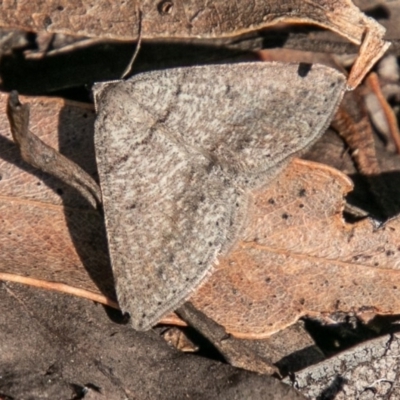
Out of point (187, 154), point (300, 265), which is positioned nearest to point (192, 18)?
point (187, 154)

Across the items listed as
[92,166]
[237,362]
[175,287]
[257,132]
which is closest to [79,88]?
[92,166]

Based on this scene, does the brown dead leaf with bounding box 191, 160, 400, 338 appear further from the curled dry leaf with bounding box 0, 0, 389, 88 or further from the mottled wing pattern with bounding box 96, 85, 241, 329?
the curled dry leaf with bounding box 0, 0, 389, 88

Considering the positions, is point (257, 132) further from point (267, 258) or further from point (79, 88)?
point (79, 88)

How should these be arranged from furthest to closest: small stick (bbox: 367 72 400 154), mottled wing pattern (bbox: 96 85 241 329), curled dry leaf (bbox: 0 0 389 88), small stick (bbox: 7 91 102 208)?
small stick (bbox: 367 72 400 154) < curled dry leaf (bbox: 0 0 389 88) < mottled wing pattern (bbox: 96 85 241 329) < small stick (bbox: 7 91 102 208)

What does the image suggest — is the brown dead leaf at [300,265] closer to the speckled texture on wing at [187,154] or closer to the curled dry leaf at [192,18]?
the speckled texture on wing at [187,154]

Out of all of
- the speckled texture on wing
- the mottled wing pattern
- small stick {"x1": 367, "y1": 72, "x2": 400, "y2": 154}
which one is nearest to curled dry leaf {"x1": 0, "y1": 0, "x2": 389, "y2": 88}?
the speckled texture on wing

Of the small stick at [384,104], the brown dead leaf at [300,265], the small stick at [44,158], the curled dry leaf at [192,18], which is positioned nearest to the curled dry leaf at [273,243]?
the brown dead leaf at [300,265]
